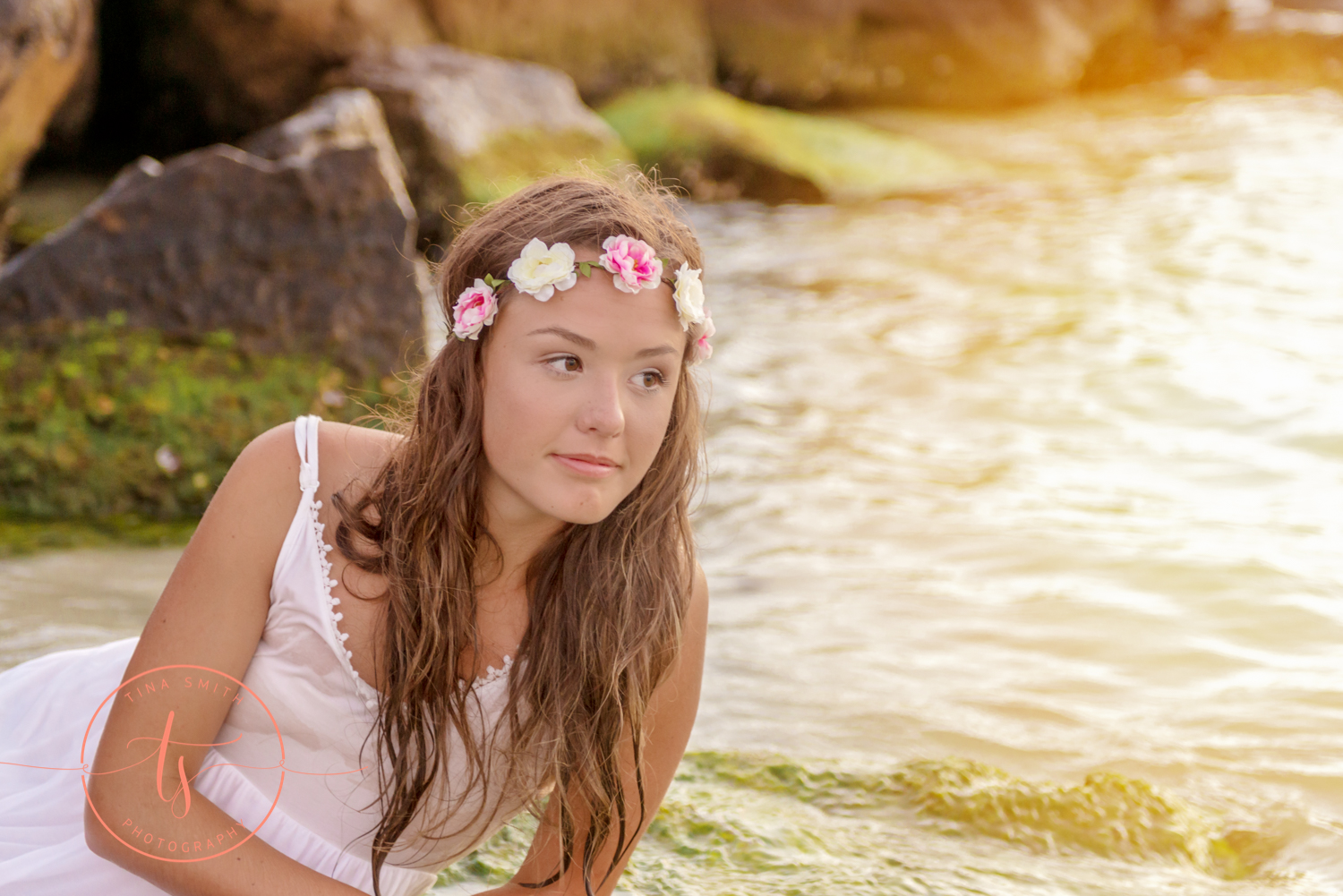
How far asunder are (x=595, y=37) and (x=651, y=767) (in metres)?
13.4

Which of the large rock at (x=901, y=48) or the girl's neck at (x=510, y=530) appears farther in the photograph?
the large rock at (x=901, y=48)

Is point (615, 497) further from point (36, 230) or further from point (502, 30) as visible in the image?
point (502, 30)

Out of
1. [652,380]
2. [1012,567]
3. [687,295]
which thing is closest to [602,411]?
[652,380]

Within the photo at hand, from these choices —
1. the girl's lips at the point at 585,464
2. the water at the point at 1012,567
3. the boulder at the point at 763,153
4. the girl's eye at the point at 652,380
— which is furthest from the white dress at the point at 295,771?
the boulder at the point at 763,153

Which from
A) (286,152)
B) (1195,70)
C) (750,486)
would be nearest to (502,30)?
(286,152)

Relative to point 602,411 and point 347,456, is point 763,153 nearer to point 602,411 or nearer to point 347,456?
point 347,456

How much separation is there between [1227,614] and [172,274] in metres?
4.62

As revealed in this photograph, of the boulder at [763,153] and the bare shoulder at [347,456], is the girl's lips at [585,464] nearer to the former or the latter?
the bare shoulder at [347,456]

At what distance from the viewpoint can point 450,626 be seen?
233cm

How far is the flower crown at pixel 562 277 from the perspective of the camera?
215 cm

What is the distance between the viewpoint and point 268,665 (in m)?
2.30

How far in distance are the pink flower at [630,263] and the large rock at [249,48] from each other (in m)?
9.85

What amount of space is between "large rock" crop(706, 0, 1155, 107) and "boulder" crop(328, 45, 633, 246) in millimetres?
6039

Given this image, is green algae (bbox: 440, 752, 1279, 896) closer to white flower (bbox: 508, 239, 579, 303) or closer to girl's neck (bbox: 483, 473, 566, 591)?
girl's neck (bbox: 483, 473, 566, 591)
